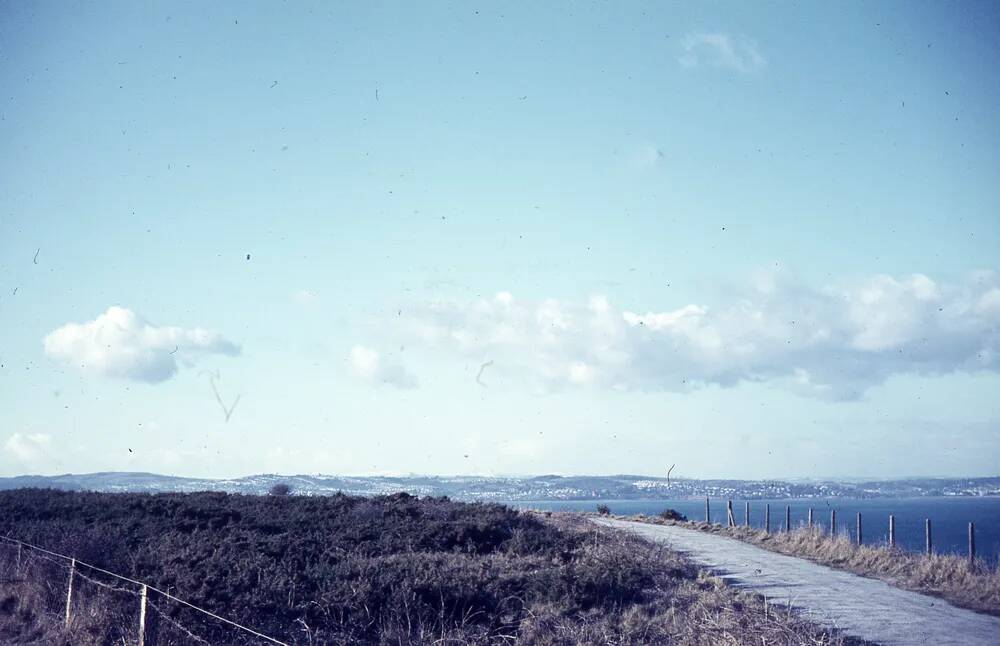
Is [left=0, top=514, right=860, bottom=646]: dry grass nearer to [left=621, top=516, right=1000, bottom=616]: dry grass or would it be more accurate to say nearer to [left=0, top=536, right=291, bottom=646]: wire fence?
[left=0, top=536, right=291, bottom=646]: wire fence

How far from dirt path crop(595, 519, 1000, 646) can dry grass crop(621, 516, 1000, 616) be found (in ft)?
1.74

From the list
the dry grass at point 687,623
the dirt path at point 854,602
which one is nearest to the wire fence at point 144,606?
the dry grass at point 687,623

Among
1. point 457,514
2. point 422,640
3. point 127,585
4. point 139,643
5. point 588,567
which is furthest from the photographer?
point 457,514

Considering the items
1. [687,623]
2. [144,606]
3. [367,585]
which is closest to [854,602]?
[687,623]

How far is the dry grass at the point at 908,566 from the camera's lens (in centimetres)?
1596

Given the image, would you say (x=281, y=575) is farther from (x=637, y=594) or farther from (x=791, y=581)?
(x=791, y=581)

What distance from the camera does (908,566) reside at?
19.3 meters

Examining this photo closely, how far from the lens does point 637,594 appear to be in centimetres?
1473

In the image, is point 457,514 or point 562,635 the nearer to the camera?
point 562,635

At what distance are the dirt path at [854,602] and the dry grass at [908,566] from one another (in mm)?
532

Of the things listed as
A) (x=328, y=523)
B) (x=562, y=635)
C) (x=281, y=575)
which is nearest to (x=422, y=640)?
(x=562, y=635)

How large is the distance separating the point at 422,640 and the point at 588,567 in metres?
4.71

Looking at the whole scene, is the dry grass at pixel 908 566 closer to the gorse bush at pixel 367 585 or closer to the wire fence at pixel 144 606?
the gorse bush at pixel 367 585

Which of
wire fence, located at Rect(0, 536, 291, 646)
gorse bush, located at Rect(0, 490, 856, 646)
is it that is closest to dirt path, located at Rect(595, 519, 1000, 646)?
gorse bush, located at Rect(0, 490, 856, 646)
